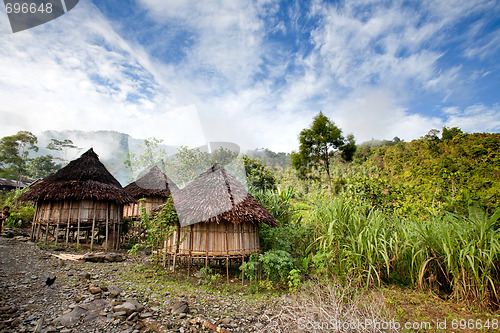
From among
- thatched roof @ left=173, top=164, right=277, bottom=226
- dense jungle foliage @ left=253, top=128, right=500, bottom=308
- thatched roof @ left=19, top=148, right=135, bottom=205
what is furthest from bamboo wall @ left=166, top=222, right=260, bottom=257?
thatched roof @ left=19, top=148, right=135, bottom=205

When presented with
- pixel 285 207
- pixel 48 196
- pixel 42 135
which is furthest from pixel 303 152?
pixel 42 135

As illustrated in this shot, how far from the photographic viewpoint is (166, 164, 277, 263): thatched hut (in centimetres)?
734

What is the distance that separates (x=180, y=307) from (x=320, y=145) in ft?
36.3

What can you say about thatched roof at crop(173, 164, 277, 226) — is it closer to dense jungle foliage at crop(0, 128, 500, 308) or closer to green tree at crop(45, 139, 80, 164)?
dense jungle foliage at crop(0, 128, 500, 308)

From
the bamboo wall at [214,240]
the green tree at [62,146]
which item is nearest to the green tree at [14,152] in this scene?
the green tree at [62,146]

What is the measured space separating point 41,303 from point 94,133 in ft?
298

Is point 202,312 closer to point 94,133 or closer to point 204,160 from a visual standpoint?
point 204,160

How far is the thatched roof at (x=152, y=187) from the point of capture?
14702 millimetres

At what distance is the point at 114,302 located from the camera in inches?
189

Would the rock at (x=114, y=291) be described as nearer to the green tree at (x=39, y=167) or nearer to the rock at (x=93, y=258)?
the rock at (x=93, y=258)

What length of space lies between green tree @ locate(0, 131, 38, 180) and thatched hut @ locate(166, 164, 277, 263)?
90.4 feet

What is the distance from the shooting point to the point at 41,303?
4.62 meters

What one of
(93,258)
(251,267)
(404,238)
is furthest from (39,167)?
(404,238)

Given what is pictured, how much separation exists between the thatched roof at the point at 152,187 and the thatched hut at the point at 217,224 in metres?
7.30
